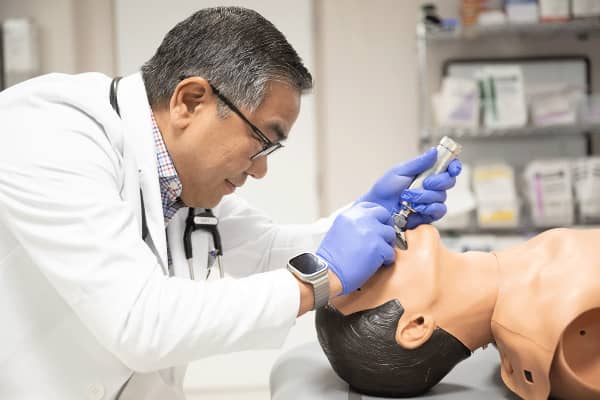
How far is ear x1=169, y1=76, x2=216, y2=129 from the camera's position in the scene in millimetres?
1187

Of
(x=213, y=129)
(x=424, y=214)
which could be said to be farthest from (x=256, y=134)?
(x=424, y=214)

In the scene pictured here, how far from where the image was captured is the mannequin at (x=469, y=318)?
105 centimetres

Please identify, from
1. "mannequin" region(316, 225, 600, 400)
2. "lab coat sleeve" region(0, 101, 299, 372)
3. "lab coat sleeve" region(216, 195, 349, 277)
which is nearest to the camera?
"lab coat sleeve" region(0, 101, 299, 372)

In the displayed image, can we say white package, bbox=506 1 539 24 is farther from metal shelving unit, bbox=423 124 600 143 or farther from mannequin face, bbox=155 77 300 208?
mannequin face, bbox=155 77 300 208

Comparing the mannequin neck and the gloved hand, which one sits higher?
the gloved hand

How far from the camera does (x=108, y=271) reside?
3.11ft

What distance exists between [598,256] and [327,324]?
1.75ft

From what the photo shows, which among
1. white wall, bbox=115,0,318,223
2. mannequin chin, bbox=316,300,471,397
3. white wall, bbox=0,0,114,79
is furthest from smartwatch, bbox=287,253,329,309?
white wall, bbox=0,0,114,79

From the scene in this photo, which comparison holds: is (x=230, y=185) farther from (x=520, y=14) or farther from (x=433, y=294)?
(x=520, y=14)

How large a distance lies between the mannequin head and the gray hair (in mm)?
450

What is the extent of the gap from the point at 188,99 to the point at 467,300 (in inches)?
27.4

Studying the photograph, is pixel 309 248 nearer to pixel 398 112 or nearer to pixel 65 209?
pixel 65 209

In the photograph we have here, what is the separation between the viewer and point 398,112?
10.5 ft

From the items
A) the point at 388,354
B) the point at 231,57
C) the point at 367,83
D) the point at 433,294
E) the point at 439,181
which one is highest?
the point at 367,83
